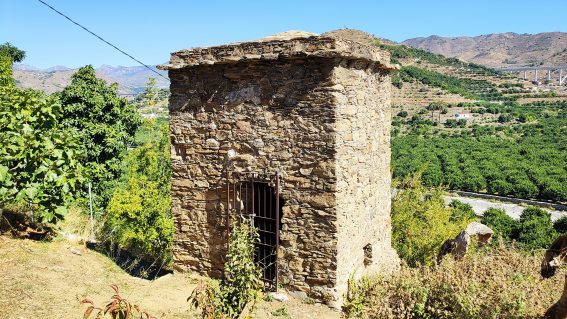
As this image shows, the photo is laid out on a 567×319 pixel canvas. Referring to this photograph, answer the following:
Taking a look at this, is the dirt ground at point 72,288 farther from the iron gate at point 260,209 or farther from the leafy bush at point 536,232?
the leafy bush at point 536,232

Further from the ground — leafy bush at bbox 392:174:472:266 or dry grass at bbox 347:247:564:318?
dry grass at bbox 347:247:564:318

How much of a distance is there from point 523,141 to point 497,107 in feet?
65.4

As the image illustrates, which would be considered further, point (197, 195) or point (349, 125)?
point (197, 195)

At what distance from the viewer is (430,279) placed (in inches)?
237

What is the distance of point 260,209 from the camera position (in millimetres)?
6473

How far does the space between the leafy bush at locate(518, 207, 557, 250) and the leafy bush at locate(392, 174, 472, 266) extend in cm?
615

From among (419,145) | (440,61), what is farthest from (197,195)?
(440,61)

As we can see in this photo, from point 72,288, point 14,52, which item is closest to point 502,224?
point 72,288

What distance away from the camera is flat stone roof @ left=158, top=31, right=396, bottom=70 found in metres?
5.46

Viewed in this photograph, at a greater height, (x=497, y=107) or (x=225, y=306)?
(x=497, y=107)

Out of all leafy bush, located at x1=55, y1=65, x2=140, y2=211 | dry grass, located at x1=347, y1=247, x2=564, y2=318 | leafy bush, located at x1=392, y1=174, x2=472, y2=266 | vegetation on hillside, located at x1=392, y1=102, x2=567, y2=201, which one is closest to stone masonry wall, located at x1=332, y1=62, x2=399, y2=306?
dry grass, located at x1=347, y1=247, x2=564, y2=318

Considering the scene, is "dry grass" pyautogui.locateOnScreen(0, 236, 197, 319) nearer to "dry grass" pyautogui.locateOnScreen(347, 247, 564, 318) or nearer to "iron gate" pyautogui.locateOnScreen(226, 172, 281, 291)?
"iron gate" pyautogui.locateOnScreen(226, 172, 281, 291)

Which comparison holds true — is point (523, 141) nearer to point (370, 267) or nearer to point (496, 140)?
point (496, 140)

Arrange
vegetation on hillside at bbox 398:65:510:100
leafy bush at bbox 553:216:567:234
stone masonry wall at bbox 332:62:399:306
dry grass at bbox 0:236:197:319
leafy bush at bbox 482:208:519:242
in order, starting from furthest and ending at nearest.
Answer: vegetation on hillside at bbox 398:65:510:100, leafy bush at bbox 482:208:519:242, leafy bush at bbox 553:216:567:234, stone masonry wall at bbox 332:62:399:306, dry grass at bbox 0:236:197:319
